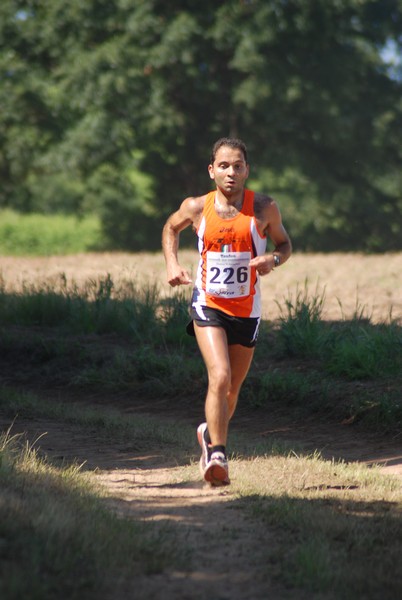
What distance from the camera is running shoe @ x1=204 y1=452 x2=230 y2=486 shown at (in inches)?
243

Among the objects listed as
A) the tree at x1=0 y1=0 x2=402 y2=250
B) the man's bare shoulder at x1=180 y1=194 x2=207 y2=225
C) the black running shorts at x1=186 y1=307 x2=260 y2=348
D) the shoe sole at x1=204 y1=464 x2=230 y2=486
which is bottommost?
the shoe sole at x1=204 y1=464 x2=230 y2=486

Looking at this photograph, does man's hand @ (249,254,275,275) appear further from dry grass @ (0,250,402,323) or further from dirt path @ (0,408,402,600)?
dry grass @ (0,250,402,323)

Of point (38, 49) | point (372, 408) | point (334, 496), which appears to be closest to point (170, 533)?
point (334, 496)

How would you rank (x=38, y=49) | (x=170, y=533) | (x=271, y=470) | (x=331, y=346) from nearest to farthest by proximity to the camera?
(x=170, y=533) → (x=271, y=470) → (x=331, y=346) → (x=38, y=49)

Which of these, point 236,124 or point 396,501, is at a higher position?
point 236,124

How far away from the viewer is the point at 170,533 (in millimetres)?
5223

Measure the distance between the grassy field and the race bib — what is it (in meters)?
1.18

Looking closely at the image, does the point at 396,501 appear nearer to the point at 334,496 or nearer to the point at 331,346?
the point at 334,496

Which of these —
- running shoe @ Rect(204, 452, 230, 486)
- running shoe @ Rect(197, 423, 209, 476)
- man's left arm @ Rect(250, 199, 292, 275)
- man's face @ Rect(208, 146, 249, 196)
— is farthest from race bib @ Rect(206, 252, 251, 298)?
running shoe @ Rect(204, 452, 230, 486)

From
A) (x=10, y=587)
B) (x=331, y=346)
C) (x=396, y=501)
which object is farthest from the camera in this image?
(x=331, y=346)

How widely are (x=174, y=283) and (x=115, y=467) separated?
158 cm

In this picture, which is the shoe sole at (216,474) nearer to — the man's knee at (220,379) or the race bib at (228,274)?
the man's knee at (220,379)

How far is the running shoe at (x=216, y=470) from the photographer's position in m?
6.18

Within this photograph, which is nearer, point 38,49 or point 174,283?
point 174,283
